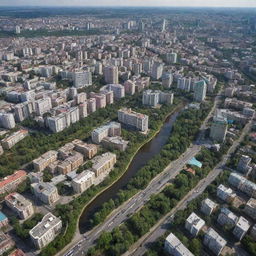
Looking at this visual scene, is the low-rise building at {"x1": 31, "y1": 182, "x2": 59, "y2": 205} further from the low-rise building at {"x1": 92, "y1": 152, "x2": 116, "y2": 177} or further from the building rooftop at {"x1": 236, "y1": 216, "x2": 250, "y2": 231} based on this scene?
the building rooftop at {"x1": 236, "y1": 216, "x2": 250, "y2": 231}

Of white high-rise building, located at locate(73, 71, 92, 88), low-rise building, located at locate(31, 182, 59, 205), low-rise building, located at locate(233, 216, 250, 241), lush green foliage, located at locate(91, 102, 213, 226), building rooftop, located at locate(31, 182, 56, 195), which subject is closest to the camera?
low-rise building, located at locate(233, 216, 250, 241)

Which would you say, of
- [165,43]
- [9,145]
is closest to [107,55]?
[165,43]

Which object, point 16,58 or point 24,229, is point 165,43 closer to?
point 16,58

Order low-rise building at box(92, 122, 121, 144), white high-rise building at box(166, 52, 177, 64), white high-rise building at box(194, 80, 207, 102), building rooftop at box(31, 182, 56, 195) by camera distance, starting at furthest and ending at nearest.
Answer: white high-rise building at box(166, 52, 177, 64) → white high-rise building at box(194, 80, 207, 102) → low-rise building at box(92, 122, 121, 144) → building rooftop at box(31, 182, 56, 195)

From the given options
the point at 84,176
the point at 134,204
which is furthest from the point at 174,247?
the point at 84,176

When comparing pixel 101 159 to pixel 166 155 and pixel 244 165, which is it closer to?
pixel 166 155

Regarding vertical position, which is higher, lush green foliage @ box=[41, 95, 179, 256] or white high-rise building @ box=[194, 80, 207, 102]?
white high-rise building @ box=[194, 80, 207, 102]

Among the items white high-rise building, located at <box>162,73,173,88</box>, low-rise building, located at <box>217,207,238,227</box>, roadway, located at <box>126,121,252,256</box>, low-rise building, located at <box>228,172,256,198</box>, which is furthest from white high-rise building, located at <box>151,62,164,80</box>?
low-rise building, located at <box>217,207,238,227</box>
